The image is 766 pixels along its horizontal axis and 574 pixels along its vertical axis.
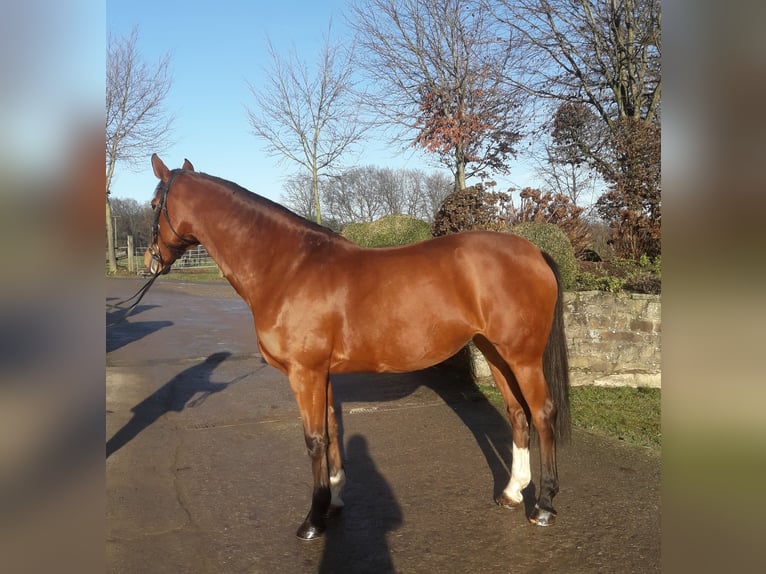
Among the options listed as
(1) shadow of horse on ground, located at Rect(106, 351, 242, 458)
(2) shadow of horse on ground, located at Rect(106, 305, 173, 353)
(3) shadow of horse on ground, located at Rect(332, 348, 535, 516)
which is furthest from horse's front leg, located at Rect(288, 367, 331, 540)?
(2) shadow of horse on ground, located at Rect(106, 305, 173, 353)

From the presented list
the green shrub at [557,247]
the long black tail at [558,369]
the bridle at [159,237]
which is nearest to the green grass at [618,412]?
the long black tail at [558,369]

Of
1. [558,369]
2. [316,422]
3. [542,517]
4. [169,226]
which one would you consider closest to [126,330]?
[169,226]

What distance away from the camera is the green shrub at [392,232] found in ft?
25.7

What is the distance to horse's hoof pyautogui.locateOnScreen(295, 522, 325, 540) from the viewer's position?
2980 mm

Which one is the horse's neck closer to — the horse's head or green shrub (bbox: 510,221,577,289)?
the horse's head

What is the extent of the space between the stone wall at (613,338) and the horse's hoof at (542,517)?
10.0 ft

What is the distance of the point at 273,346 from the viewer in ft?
10.3

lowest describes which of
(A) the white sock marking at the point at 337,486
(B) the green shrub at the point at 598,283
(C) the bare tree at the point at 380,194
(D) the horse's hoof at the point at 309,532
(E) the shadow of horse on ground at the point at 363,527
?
(E) the shadow of horse on ground at the point at 363,527

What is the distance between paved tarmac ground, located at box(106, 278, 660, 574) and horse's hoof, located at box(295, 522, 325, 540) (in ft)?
0.14

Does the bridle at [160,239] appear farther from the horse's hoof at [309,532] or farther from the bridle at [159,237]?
the horse's hoof at [309,532]

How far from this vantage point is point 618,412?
5027 millimetres

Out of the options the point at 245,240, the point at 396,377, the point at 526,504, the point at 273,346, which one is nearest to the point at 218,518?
the point at 273,346
